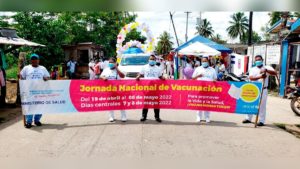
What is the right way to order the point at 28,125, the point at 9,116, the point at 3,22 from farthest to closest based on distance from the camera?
the point at 3,22
the point at 9,116
the point at 28,125

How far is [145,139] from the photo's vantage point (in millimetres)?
6145

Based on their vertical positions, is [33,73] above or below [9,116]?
above

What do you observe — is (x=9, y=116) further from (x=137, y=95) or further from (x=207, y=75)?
(x=207, y=75)

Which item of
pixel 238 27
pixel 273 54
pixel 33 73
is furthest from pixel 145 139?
pixel 238 27

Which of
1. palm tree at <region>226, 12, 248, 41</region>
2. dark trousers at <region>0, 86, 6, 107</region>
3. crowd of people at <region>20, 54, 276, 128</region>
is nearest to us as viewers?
crowd of people at <region>20, 54, 276, 128</region>

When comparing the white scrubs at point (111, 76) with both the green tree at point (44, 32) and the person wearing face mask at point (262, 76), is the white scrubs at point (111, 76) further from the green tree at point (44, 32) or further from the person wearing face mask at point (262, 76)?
the green tree at point (44, 32)

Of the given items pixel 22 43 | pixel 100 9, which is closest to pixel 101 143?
pixel 100 9

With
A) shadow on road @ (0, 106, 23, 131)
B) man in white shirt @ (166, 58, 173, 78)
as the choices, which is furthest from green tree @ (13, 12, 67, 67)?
shadow on road @ (0, 106, 23, 131)

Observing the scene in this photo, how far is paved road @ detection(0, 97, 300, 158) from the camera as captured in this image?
531 centimetres

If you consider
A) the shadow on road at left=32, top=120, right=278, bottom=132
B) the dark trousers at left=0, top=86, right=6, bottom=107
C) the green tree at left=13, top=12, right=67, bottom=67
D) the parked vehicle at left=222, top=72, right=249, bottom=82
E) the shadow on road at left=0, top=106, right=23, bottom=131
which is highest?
the green tree at left=13, top=12, right=67, bottom=67

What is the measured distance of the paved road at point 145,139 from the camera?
5.31 metres

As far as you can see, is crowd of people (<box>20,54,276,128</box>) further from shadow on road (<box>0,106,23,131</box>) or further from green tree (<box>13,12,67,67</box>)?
green tree (<box>13,12,67,67</box>)

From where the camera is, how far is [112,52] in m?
36.2

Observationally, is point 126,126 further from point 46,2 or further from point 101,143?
point 46,2
